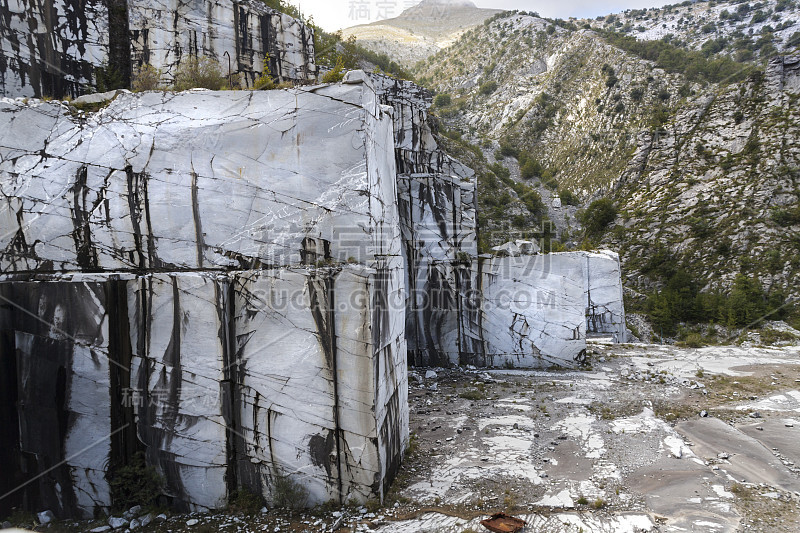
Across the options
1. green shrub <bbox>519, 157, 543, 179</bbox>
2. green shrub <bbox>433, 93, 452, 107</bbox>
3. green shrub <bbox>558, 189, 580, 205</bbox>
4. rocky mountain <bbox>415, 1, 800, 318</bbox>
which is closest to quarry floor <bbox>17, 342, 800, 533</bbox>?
rocky mountain <bbox>415, 1, 800, 318</bbox>

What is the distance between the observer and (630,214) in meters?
29.1

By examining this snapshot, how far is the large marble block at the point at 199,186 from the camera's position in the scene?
5.79 m

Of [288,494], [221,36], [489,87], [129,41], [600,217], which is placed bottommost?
[288,494]

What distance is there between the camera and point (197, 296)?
562 centimetres

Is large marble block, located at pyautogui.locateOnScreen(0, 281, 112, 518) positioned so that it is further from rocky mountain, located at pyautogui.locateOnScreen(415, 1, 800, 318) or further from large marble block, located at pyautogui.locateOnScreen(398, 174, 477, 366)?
rocky mountain, located at pyautogui.locateOnScreen(415, 1, 800, 318)

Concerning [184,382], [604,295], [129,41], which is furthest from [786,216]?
[129,41]

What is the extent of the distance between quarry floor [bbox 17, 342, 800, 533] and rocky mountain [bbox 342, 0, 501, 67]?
63668 millimetres

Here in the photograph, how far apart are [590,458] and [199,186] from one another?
23.1ft

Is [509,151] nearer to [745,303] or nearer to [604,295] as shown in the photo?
[745,303]

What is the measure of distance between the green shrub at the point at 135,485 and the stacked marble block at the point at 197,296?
0.14 m

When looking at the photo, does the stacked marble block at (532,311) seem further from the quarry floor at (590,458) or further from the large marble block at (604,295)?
the large marble block at (604,295)

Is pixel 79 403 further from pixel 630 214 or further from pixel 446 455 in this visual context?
pixel 630 214

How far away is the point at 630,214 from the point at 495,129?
2453 cm

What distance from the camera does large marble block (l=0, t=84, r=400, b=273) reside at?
19.0 feet
